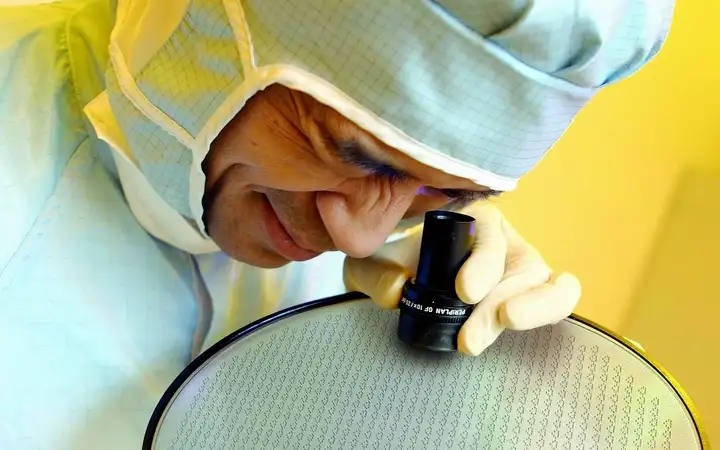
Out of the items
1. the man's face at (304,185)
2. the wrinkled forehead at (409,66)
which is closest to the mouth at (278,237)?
the man's face at (304,185)

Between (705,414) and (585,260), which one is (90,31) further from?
(705,414)

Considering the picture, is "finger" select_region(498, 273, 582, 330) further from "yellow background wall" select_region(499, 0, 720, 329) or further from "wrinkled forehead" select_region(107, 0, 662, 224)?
"yellow background wall" select_region(499, 0, 720, 329)

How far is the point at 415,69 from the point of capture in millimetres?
464

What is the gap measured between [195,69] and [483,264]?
0.28m

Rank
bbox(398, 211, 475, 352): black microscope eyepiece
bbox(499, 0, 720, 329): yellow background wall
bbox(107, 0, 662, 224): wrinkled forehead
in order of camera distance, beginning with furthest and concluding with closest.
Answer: bbox(499, 0, 720, 329): yellow background wall < bbox(398, 211, 475, 352): black microscope eyepiece < bbox(107, 0, 662, 224): wrinkled forehead

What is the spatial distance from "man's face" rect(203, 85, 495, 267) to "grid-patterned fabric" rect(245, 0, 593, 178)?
33mm

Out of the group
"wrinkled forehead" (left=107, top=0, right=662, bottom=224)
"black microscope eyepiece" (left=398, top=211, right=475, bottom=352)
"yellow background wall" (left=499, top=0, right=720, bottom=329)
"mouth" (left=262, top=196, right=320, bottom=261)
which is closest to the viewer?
"wrinkled forehead" (left=107, top=0, right=662, bottom=224)

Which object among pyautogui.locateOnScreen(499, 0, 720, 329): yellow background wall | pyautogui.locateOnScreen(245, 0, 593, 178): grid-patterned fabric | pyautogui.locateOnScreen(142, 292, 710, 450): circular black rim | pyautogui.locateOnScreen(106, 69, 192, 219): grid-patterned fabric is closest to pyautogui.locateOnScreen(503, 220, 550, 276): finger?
pyautogui.locateOnScreen(142, 292, 710, 450): circular black rim

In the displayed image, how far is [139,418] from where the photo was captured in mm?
650

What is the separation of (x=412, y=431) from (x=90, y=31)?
457mm

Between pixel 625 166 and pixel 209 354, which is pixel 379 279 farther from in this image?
pixel 625 166

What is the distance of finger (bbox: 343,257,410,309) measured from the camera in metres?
0.60

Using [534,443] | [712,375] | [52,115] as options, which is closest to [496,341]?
[534,443]

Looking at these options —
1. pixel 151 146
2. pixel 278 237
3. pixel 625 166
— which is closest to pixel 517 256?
pixel 278 237
